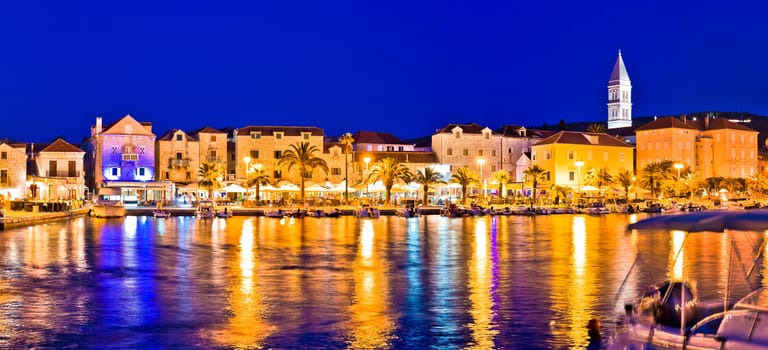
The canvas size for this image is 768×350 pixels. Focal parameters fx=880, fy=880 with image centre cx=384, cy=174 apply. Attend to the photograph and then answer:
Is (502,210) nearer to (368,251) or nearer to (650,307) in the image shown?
(368,251)

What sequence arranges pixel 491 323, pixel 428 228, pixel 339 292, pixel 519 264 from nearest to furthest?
1. pixel 491 323
2. pixel 339 292
3. pixel 519 264
4. pixel 428 228

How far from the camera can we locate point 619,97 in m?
166

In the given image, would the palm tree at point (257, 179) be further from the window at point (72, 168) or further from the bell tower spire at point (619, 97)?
the bell tower spire at point (619, 97)

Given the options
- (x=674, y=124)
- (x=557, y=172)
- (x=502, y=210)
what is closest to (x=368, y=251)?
(x=502, y=210)

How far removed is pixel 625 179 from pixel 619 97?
247 ft

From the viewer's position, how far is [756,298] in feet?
42.5

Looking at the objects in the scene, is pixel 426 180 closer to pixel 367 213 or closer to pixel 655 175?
pixel 367 213

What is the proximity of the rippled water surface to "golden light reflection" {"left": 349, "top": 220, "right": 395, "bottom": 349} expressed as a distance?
5 centimetres

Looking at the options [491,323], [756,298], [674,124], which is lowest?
[491,323]

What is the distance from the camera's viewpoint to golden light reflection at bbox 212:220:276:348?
17.1m

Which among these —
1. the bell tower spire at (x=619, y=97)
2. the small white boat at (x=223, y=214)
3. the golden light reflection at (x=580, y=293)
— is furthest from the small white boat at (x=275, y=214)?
the bell tower spire at (x=619, y=97)

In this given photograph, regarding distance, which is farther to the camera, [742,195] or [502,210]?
[742,195]

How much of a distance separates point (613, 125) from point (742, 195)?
61222mm

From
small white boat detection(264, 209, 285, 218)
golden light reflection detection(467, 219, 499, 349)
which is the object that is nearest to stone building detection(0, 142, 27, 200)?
small white boat detection(264, 209, 285, 218)
